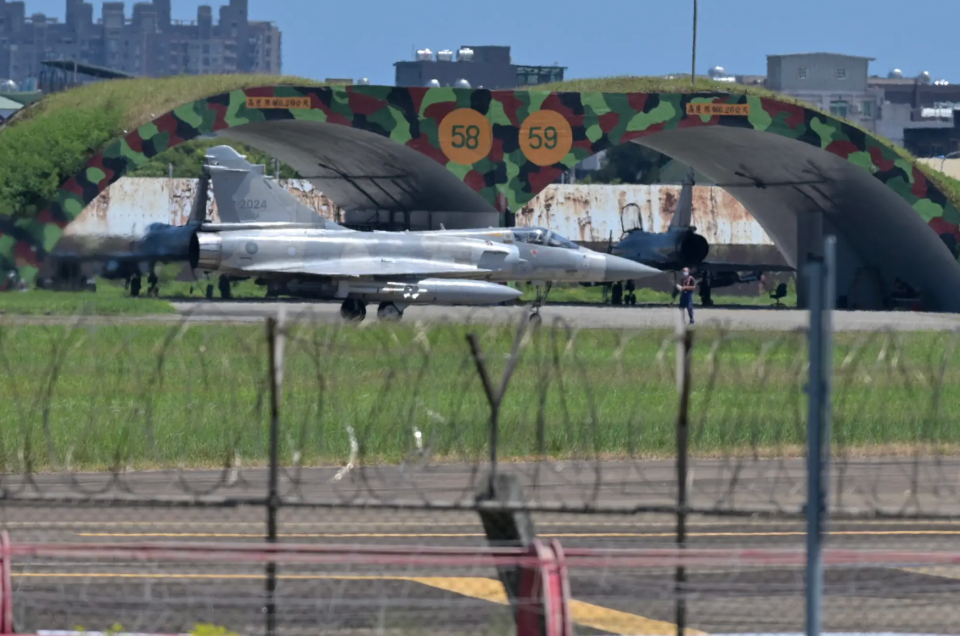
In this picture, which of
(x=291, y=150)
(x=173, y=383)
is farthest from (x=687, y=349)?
(x=291, y=150)

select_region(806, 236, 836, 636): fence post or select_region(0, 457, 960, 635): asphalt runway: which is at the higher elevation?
select_region(806, 236, 836, 636): fence post

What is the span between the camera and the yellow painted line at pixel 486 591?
8070 mm

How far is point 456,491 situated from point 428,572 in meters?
2.92

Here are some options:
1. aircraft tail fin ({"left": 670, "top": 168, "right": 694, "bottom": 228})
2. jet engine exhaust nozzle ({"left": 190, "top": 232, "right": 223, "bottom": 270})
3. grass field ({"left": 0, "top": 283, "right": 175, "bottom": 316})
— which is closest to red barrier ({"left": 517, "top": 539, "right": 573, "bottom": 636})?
grass field ({"left": 0, "top": 283, "right": 175, "bottom": 316})

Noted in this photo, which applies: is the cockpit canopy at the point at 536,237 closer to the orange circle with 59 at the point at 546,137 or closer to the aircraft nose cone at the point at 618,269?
the aircraft nose cone at the point at 618,269

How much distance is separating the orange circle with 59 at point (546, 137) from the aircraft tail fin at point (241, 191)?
9490 millimetres

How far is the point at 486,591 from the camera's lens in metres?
8.88

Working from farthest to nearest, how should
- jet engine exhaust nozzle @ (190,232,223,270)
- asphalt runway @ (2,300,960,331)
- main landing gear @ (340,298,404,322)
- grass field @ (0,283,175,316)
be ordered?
asphalt runway @ (2,300,960,331) < main landing gear @ (340,298,404,322) < jet engine exhaust nozzle @ (190,232,223,270) < grass field @ (0,283,175,316)

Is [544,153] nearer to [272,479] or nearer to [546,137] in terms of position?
[546,137]

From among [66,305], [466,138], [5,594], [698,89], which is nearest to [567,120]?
[466,138]

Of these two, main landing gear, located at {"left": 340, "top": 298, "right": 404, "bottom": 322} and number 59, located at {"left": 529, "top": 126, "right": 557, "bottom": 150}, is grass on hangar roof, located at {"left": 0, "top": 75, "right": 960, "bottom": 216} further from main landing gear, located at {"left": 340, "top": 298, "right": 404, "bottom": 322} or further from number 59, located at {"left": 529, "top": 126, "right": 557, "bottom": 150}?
main landing gear, located at {"left": 340, "top": 298, "right": 404, "bottom": 322}

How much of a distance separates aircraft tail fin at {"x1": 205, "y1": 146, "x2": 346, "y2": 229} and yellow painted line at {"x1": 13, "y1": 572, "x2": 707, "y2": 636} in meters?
23.7

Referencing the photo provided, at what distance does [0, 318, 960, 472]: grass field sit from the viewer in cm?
1177

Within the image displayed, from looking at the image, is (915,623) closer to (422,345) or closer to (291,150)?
(422,345)
